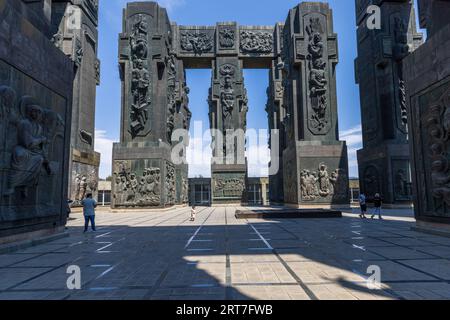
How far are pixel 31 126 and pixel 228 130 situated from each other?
25851mm

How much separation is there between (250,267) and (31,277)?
329 cm

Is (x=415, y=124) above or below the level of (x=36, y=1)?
below

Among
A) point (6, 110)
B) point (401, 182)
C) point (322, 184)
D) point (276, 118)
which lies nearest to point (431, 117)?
point (6, 110)

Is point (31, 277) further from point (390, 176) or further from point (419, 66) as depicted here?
point (390, 176)

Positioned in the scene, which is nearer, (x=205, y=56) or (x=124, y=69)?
Result: (x=124, y=69)

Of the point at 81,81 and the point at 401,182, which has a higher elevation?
the point at 81,81

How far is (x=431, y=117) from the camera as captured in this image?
322 inches

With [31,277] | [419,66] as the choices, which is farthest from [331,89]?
[31,277]

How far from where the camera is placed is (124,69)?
23.7m

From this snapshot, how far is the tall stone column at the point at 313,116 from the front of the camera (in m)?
20.0

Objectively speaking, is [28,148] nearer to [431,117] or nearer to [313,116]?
[431,117]

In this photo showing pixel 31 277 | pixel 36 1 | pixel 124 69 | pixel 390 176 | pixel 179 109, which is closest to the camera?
pixel 31 277

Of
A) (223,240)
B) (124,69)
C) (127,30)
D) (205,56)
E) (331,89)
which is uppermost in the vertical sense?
(205,56)

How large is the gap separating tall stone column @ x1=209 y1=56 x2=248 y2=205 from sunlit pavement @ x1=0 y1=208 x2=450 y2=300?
22.5 metres
